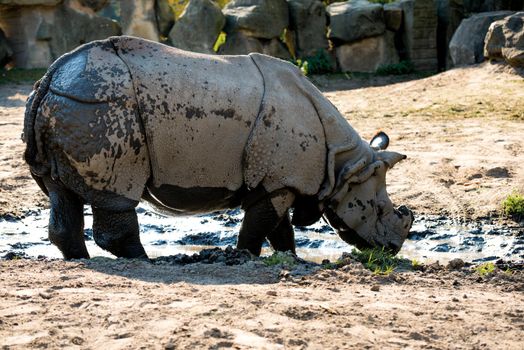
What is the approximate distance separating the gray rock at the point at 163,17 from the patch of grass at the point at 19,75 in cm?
301

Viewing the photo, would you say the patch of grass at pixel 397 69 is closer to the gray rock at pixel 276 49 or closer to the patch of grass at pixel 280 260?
the gray rock at pixel 276 49

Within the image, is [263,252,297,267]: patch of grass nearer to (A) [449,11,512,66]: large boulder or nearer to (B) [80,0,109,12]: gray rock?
(A) [449,11,512,66]: large boulder

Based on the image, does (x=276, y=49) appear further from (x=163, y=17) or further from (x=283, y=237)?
(x=283, y=237)

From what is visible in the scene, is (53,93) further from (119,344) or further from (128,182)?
(119,344)

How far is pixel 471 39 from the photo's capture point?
17.2 metres

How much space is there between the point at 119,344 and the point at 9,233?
5.24 metres

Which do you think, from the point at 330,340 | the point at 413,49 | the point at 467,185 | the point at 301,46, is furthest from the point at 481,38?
the point at 330,340

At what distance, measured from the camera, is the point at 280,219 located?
743 centimetres

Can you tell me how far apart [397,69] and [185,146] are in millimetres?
12732

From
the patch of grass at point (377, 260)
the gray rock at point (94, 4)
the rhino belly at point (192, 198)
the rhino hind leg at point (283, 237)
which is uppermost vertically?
the gray rock at point (94, 4)

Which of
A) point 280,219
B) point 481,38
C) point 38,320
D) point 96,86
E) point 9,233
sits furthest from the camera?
point 481,38

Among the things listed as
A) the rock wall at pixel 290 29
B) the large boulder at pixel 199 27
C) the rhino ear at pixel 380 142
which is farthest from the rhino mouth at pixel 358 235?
the large boulder at pixel 199 27

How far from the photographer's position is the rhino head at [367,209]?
303 inches

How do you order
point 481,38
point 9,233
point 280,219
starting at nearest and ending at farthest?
point 280,219 → point 9,233 → point 481,38
